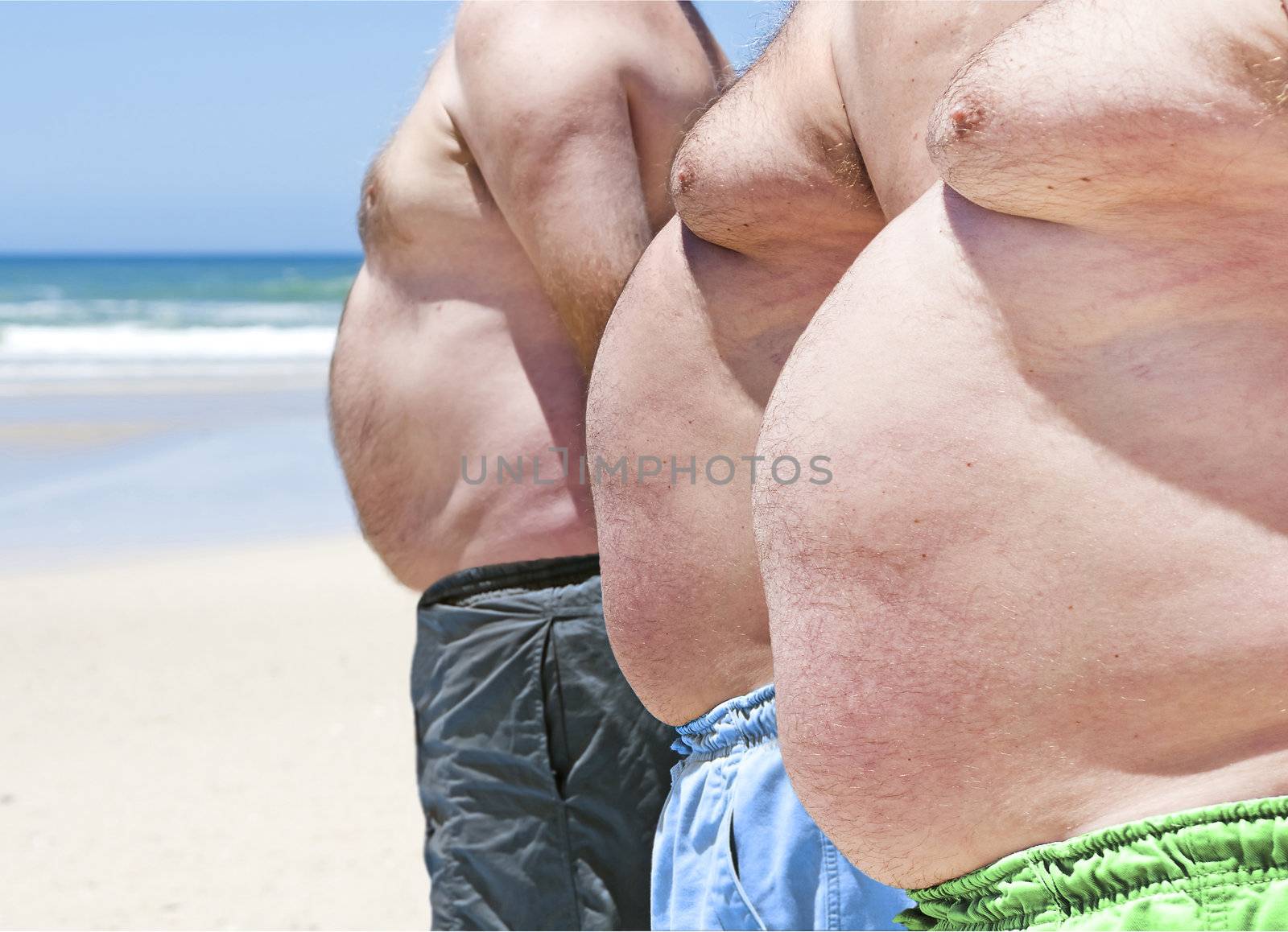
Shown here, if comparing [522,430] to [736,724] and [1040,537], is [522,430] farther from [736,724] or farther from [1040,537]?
[1040,537]

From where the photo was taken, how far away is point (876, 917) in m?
1.29

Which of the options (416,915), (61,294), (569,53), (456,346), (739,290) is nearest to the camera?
(739,290)

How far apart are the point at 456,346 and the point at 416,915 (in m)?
1.55

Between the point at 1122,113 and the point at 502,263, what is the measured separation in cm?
112

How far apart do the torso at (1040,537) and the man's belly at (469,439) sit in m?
0.81

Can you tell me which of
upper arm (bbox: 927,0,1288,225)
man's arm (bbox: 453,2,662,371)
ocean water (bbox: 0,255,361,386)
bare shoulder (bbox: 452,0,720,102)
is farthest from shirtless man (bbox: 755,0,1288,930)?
ocean water (bbox: 0,255,361,386)

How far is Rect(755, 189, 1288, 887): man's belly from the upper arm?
1.8 inches

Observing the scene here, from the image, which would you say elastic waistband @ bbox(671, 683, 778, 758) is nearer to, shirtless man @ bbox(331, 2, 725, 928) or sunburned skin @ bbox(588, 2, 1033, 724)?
sunburned skin @ bbox(588, 2, 1033, 724)

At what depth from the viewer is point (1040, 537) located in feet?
2.92

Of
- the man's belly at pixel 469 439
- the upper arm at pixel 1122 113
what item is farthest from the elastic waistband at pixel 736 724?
the upper arm at pixel 1122 113

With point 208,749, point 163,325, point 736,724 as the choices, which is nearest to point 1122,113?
point 736,724

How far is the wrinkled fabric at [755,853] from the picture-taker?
129cm

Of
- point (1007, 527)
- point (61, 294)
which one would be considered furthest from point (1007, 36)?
point (61, 294)

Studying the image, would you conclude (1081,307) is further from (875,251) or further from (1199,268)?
(875,251)
